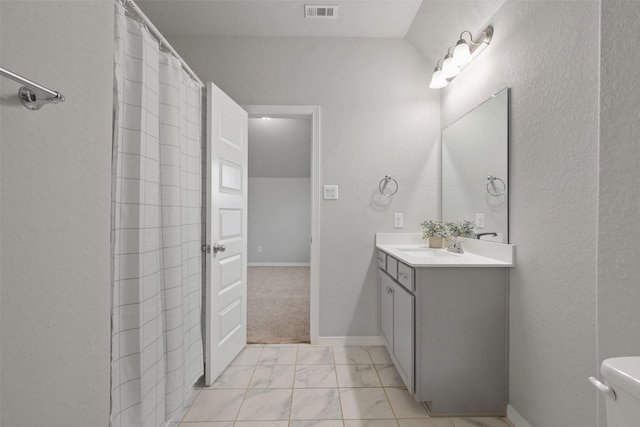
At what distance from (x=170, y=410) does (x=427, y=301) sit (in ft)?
4.78

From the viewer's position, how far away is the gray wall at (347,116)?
2404 millimetres

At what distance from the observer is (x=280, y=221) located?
236 inches

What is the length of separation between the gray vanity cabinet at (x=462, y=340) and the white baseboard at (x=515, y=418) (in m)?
0.03

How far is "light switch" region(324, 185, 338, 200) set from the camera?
240 centimetres

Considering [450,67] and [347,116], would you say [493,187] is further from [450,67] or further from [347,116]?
[347,116]

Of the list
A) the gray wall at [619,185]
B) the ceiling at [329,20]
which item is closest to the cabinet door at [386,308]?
the gray wall at [619,185]

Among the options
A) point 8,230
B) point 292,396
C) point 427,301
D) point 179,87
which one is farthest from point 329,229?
point 8,230

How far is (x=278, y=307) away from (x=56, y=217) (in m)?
2.77

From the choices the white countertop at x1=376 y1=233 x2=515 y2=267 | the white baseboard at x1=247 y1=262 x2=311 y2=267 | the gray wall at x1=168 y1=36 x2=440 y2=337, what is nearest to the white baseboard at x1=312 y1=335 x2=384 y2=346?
the gray wall at x1=168 y1=36 x2=440 y2=337

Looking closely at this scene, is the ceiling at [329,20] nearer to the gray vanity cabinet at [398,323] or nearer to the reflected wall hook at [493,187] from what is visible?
the reflected wall hook at [493,187]

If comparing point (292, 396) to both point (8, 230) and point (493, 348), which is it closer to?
point (493, 348)

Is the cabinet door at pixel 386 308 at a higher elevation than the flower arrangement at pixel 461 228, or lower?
lower

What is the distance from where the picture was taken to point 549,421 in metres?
1.29

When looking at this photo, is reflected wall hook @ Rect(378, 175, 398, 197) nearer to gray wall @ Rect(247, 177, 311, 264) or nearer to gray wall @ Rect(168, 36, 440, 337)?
gray wall @ Rect(168, 36, 440, 337)
